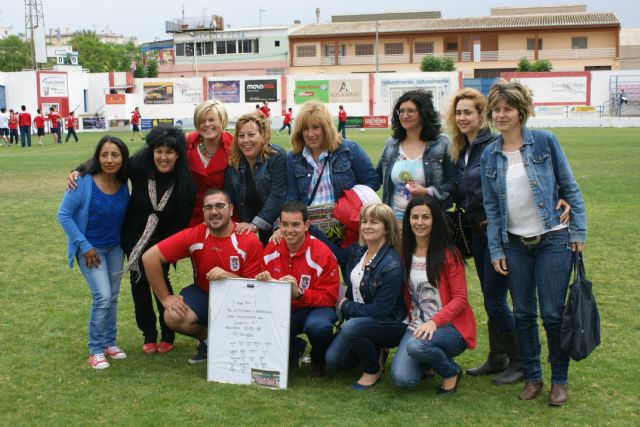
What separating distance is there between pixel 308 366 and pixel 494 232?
67.4 inches

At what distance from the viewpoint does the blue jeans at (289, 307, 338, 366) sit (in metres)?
4.91

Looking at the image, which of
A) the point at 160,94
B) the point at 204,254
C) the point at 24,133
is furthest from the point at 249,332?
the point at 160,94

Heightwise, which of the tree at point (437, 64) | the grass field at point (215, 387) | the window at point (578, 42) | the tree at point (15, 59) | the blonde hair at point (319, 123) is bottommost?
the grass field at point (215, 387)

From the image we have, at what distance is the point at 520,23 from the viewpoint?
66.7 meters

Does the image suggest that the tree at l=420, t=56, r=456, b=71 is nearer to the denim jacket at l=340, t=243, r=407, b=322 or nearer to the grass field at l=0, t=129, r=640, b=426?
the grass field at l=0, t=129, r=640, b=426

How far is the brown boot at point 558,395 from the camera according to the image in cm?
447

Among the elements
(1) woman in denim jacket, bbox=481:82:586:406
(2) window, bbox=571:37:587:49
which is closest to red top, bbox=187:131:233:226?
(1) woman in denim jacket, bbox=481:82:586:406

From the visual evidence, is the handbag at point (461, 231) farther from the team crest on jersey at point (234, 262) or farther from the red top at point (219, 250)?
the team crest on jersey at point (234, 262)

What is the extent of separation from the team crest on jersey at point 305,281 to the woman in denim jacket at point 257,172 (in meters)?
0.52

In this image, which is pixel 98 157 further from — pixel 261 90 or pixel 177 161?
pixel 261 90

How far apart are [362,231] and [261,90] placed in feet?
161

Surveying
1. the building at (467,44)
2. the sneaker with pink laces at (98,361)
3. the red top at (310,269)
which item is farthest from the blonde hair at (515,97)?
the building at (467,44)

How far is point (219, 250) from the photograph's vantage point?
5.12 m

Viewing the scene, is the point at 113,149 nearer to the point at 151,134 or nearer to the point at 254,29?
the point at 151,134
